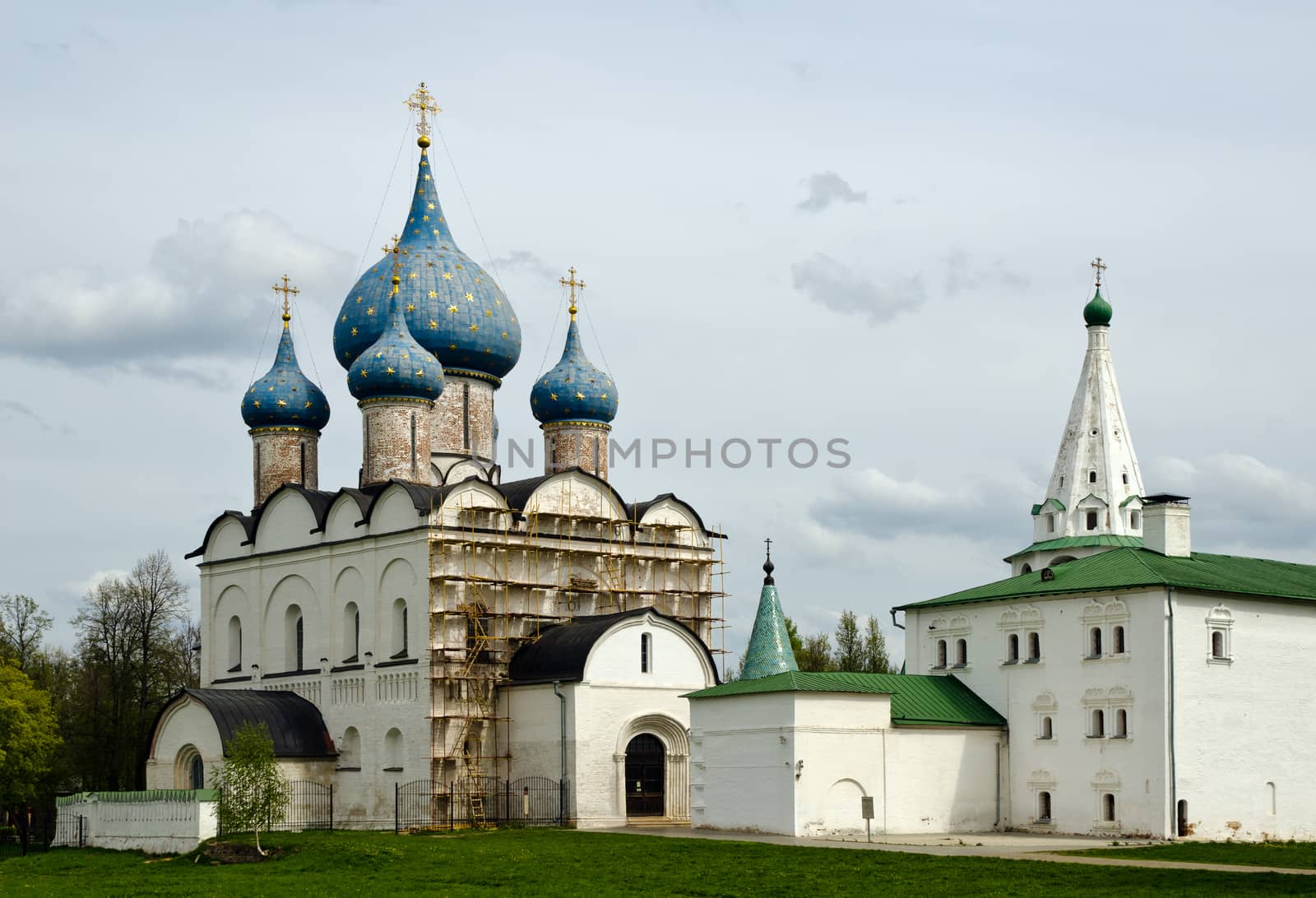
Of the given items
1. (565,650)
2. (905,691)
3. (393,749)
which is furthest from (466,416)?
(905,691)

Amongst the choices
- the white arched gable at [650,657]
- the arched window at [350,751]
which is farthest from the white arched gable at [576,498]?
the arched window at [350,751]

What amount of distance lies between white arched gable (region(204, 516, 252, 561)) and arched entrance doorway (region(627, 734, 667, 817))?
35.1 ft

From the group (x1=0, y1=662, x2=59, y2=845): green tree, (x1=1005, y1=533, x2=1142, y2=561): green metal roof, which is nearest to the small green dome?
(x1=1005, y1=533, x2=1142, y2=561): green metal roof

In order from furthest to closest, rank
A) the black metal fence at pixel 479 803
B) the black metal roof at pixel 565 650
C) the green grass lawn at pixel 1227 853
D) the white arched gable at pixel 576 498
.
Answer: the white arched gable at pixel 576 498 → the black metal roof at pixel 565 650 → the black metal fence at pixel 479 803 → the green grass lawn at pixel 1227 853

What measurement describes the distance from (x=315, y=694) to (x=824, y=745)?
12425 mm

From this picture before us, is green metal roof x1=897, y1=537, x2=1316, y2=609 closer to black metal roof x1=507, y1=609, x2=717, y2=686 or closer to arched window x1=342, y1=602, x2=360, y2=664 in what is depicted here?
black metal roof x1=507, y1=609, x2=717, y2=686

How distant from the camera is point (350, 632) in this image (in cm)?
3734

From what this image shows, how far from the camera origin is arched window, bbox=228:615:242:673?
133ft

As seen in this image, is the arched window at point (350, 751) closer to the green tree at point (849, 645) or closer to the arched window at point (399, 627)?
the arched window at point (399, 627)

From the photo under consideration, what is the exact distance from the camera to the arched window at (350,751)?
36.2m

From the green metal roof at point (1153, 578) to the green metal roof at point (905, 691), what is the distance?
1826 mm

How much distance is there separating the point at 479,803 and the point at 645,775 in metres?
3.28

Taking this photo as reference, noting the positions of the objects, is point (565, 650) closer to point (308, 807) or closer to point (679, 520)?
point (679, 520)

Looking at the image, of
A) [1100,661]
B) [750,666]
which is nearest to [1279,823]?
[1100,661]
